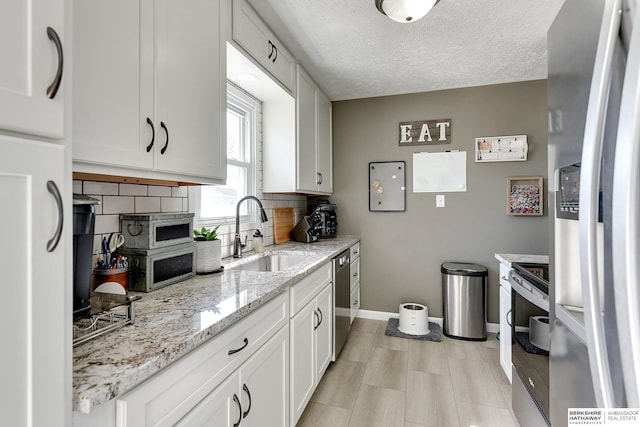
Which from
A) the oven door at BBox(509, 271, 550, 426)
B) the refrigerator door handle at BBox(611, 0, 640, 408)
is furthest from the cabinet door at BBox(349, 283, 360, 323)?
the refrigerator door handle at BBox(611, 0, 640, 408)

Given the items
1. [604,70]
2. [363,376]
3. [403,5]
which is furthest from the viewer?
[363,376]

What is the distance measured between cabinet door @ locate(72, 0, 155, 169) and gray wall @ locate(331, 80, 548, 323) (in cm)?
254

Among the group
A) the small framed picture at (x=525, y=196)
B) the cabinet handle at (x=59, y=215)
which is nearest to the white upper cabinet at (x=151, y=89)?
the cabinet handle at (x=59, y=215)

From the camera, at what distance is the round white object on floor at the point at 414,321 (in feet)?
9.45

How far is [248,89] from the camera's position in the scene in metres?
2.23

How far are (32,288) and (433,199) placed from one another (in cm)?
314

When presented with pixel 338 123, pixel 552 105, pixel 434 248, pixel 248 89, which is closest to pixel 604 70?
pixel 552 105

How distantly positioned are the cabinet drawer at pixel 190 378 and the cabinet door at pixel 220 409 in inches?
0.8

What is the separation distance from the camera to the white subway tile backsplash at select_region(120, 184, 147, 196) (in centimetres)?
131

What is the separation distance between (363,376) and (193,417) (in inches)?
65.2

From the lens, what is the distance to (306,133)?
266 cm

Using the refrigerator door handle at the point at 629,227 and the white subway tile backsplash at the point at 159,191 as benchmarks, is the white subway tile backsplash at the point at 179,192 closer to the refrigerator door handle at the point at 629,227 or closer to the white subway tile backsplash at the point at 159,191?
the white subway tile backsplash at the point at 159,191

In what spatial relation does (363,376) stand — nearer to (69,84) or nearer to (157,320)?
(157,320)
